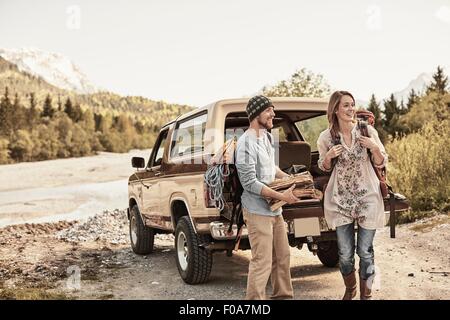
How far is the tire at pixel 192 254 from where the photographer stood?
226 inches

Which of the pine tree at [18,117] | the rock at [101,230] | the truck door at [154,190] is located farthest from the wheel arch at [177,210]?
the pine tree at [18,117]

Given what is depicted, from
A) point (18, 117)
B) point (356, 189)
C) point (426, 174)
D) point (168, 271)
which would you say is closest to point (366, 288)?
point (356, 189)

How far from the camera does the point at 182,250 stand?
621cm

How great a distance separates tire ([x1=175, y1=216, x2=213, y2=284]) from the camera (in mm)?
5742

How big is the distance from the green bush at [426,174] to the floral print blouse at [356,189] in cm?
604

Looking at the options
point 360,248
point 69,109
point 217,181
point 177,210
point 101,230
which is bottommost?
point 101,230

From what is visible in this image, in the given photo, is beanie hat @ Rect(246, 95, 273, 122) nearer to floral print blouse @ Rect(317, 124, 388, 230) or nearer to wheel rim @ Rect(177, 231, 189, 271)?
floral print blouse @ Rect(317, 124, 388, 230)

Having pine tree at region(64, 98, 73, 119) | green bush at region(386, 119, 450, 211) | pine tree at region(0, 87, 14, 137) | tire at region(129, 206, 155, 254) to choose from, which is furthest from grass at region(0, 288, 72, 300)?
pine tree at region(64, 98, 73, 119)

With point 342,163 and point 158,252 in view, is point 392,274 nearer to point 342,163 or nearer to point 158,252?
point 342,163

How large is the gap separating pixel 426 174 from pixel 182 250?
20.8 ft

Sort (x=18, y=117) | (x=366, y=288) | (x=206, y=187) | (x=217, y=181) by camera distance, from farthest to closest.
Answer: (x=18, y=117), (x=206, y=187), (x=217, y=181), (x=366, y=288)

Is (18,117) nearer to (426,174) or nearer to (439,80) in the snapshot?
(439,80)
